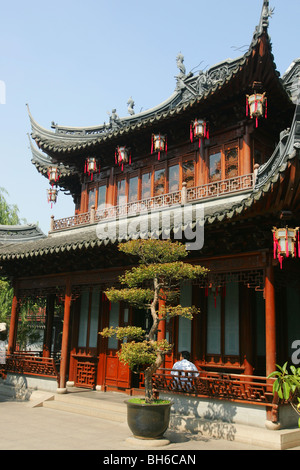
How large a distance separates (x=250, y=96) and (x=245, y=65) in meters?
0.67

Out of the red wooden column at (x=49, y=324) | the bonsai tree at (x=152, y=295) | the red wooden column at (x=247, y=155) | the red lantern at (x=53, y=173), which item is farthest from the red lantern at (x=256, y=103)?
the red wooden column at (x=49, y=324)

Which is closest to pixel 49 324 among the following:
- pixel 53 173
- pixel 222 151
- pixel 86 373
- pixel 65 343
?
pixel 86 373

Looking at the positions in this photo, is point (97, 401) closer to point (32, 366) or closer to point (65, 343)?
point (65, 343)

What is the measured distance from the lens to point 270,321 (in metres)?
7.12

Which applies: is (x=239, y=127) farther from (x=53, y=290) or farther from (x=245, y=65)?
(x=53, y=290)

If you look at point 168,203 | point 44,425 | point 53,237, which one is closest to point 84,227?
point 53,237

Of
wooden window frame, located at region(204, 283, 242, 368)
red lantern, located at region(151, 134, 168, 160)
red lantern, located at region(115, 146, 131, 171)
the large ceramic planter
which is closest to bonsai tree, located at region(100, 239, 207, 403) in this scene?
the large ceramic planter

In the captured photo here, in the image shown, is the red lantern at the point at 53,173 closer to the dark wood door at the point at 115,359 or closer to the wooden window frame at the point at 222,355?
the dark wood door at the point at 115,359

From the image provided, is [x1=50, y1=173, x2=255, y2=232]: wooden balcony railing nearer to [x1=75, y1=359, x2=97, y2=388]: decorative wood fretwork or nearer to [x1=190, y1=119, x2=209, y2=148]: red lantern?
[x1=190, y1=119, x2=209, y2=148]: red lantern

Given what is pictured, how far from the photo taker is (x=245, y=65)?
8508 millimetres

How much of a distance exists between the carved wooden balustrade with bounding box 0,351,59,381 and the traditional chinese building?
38 millimetres

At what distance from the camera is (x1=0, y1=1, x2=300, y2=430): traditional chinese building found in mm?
7152

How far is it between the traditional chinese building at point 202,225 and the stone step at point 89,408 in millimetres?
678
